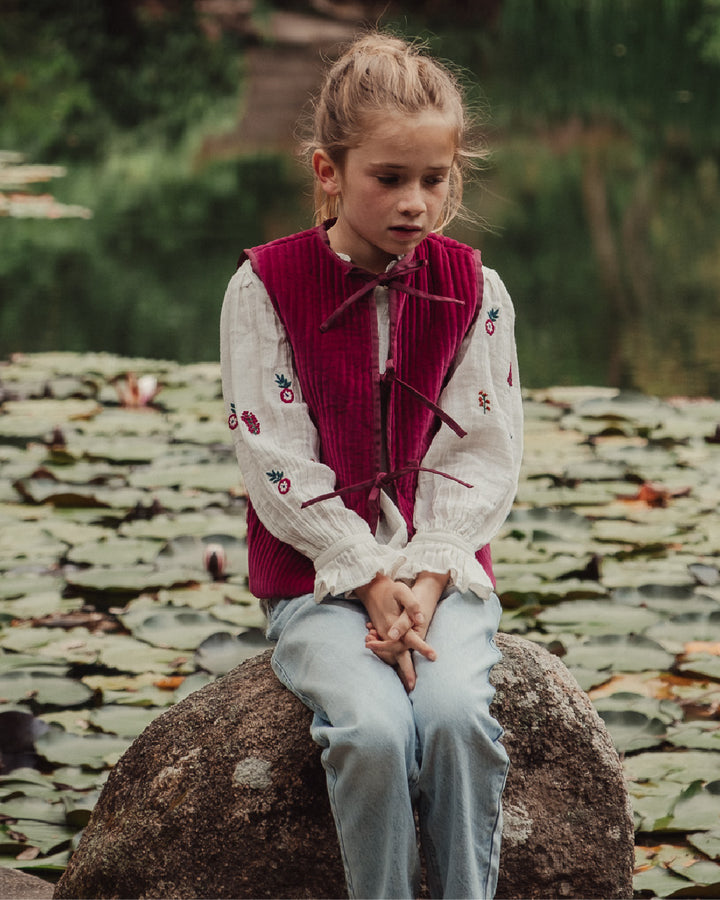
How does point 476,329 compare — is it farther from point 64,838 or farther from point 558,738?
point 64,838

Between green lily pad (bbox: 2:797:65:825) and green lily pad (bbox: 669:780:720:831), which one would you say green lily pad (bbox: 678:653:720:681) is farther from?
green lily pad (bbox: 2:797:65:825)

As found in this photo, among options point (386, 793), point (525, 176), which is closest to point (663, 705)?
point (386, 793)

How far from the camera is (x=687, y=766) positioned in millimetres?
1823

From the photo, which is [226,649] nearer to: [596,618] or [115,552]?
[115,552]

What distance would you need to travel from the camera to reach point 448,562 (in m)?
1.39

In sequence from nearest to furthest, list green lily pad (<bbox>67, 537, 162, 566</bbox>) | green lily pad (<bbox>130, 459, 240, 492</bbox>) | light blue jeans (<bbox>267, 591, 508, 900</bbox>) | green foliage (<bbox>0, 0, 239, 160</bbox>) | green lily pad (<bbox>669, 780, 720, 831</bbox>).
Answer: light blue jeans (<bbox>267, 591, 508, 900</bbox>)
green lily pad (<bbox>669, 780, 720, 831</bbox>)
green lily pad (<bbox>67, 537, 162, 566</bbox>)
green lily pad (<bbox>130, 459, 240, 492</bbox>)
green foliage (<bbox>0, 0, 239, 160</bbox>)

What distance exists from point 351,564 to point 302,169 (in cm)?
697

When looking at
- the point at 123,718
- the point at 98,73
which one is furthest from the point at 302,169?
the point at 123,718

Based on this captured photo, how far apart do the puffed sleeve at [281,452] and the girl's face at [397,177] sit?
16cm

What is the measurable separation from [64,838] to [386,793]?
0.66 m

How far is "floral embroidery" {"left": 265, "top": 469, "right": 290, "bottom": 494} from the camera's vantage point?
144 cm

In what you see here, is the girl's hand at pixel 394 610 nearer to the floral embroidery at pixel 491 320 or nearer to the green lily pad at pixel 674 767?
the floral embroidery at pixel 491 320

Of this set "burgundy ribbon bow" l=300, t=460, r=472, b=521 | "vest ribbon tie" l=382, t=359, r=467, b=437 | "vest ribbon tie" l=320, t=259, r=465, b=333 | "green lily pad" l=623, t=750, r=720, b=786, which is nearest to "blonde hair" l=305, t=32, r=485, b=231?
"vest ribbon tie" l=320, t=259, r=465, b=333

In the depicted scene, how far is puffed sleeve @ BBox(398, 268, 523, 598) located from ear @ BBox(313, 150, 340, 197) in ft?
0.70
